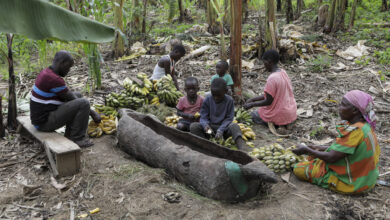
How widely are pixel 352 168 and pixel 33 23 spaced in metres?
3.35

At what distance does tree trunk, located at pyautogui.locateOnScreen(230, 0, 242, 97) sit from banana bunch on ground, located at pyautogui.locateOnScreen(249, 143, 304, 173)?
2017mm

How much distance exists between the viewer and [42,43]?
612 centimetres

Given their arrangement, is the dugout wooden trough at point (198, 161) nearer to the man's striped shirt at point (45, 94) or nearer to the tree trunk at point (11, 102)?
the man's striped shirt at point (45, 94)

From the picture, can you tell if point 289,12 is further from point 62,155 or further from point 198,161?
point 62,155

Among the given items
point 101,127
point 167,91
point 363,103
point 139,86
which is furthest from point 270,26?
point 363,103

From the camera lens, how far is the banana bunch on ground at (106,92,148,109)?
5.77 m

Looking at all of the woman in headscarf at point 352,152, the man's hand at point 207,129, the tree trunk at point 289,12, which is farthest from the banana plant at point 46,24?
the tree trunk at point 289,12

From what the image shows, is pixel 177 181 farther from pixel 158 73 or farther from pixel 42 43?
pixel 42 43

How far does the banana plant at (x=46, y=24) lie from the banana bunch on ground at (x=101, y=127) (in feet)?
8.45

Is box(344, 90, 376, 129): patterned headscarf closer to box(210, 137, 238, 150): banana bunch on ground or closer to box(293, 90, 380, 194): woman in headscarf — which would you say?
box(293, 90, 380, 194): woman in headscarf

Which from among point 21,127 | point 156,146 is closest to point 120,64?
point 21,127

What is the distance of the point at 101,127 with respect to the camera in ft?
16.7

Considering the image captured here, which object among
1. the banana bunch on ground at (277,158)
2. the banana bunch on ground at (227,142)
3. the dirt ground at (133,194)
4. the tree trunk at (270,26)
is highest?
the tree trunk at (270,26)

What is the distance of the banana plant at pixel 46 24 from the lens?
2344 mm
